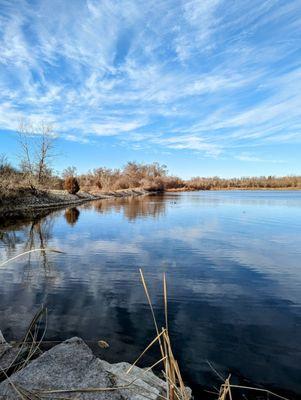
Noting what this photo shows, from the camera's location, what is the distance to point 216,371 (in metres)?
4.40

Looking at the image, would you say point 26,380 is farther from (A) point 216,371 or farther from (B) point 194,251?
(B) point 194,251

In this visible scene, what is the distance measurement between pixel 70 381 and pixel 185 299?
487 centimetres

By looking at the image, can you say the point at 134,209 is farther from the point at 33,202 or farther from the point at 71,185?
the point at 71,185

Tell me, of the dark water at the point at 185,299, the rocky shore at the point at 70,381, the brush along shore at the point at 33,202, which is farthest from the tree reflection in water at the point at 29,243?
the brush along shore at the point at 33,202

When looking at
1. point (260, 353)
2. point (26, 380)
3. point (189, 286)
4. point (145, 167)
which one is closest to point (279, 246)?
point (189, 286)

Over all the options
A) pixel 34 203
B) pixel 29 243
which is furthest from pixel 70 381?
pixel 34 203

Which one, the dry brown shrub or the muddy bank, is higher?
the dry brown shrub

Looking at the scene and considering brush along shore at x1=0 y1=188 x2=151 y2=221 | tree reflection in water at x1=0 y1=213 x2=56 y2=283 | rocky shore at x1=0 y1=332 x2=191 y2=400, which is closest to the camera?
rocky shore at x1=0 y1=332 x2=191 y2=400

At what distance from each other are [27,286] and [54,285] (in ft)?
2.28

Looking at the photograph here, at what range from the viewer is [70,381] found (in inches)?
105

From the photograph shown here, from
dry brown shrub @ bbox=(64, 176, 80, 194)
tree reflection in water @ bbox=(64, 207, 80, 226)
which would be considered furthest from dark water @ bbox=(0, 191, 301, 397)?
dry brown shrub @ bbox=(64, 176, 80, 194)

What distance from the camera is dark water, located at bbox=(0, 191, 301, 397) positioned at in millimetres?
4781

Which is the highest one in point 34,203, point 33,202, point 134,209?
point 33,202

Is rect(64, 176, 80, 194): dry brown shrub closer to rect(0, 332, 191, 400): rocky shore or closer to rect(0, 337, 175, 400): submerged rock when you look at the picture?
rect(0, 332, 191, 400): rocky shore
